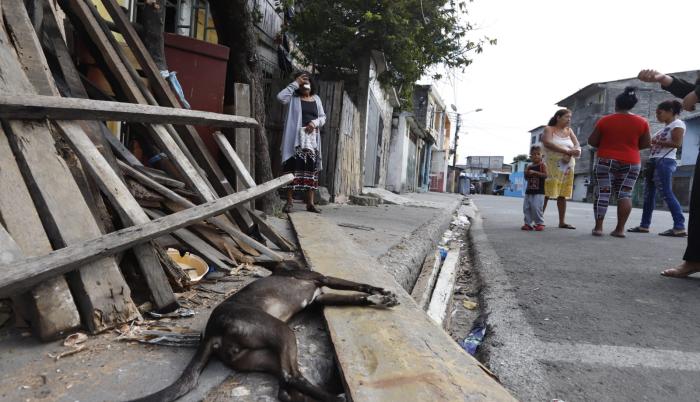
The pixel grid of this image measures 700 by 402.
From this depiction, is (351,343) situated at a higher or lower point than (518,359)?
higher

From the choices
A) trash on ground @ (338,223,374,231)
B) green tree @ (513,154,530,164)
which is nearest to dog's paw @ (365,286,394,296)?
trash on ground @ (338,223,374,231)

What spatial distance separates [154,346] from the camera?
56.3 inches

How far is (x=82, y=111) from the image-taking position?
1896mm

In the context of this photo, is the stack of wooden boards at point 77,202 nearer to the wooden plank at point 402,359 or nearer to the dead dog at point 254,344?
the dead dog at point 254,344

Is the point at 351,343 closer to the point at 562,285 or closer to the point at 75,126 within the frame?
the point at 75,126

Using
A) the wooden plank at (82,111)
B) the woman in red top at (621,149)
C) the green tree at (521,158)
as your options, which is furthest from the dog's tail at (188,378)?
the green tree at (521,158)

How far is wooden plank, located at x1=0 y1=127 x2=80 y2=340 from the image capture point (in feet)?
4.58

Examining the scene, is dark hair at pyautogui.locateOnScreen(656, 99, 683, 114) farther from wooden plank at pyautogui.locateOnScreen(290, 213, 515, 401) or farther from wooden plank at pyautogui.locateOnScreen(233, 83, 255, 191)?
wooden plank at pyautogui.locateOnScreen(290, 213, 515, 401)

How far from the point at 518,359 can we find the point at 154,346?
1.38 m

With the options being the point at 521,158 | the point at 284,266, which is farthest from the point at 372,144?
the point at 521,158

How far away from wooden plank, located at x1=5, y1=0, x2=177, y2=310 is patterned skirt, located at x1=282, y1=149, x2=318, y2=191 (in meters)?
3.36

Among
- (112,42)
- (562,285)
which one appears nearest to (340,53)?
(112,42)

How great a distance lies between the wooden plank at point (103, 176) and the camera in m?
1.79

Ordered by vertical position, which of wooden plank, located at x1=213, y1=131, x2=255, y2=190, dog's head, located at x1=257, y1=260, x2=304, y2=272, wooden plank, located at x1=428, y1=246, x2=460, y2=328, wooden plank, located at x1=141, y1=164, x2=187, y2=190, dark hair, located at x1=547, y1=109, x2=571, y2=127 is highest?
dark hair, located at x1=547, y1=109, x2=571, y2=127
